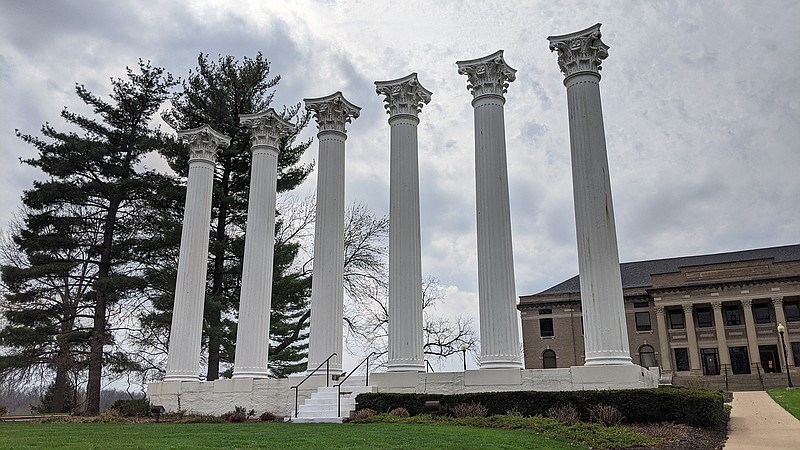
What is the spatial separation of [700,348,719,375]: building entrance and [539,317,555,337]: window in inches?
574

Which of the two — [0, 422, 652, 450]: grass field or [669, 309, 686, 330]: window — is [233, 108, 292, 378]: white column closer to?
[0, 422, 652, 450]: grass field

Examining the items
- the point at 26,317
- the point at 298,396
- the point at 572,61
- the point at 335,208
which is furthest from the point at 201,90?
the point at 572,61

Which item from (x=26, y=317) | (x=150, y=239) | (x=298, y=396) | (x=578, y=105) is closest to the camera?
(x=578, y=105)

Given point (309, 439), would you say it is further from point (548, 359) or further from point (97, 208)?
point (548, 359)

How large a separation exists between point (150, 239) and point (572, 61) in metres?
28.3

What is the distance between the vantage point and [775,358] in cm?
5528

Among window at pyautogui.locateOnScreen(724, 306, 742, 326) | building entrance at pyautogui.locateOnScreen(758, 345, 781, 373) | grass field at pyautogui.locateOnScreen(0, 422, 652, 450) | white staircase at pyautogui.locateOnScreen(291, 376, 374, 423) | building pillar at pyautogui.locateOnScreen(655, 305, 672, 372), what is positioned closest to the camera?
grass field at pyautogui.locateOnScreen(0, 422, 652, 450)

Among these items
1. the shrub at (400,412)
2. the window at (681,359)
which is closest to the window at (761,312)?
the window at (681,359)

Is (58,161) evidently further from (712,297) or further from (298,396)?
(712,297)

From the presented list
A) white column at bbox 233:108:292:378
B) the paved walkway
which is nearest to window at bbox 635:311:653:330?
the paved walkway

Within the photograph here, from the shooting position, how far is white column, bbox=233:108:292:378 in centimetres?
2492

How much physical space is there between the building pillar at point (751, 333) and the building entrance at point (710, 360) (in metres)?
2.96

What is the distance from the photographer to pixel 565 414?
1698cm

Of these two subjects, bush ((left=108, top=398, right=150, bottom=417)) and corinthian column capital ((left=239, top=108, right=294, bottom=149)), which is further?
corinthian column capital ((left=239, top=108, right=294, bottom=149))
